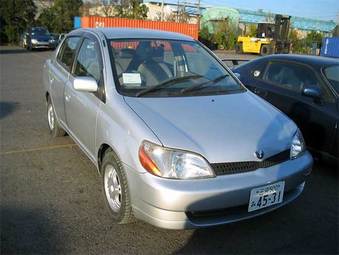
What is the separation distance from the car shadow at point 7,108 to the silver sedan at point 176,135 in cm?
327

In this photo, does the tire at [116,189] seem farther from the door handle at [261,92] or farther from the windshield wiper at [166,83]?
the door handle at [261,92]

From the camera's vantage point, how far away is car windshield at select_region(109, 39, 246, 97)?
398cm

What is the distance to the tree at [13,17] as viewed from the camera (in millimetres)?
33094

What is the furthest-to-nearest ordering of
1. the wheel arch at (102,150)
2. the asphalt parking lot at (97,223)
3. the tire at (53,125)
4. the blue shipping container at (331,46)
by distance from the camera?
1. the blue shipping container at (331,46)
2. the tire at (53,125)
3. the wheel arch at (102,150)
4. the asphalt parking lot at (97,223)

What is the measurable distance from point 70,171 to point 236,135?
7.59 feet

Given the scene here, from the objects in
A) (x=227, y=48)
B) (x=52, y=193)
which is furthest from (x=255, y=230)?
(x=227, y=48)

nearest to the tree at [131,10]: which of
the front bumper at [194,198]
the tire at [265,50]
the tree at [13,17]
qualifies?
the tree at [13,17]

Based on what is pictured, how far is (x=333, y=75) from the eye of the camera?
541cm

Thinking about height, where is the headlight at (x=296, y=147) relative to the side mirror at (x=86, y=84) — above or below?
below

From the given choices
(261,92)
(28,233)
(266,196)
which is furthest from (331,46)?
(28,233)

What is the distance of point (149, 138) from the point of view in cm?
317

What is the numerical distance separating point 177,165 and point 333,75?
129 inches

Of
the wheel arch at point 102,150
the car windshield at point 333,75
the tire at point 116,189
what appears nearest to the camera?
the tire at point 116,189

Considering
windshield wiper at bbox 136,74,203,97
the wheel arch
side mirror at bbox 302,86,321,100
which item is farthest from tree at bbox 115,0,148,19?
the wheel arch
